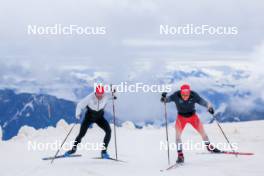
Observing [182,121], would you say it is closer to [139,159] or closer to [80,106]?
[139,159]

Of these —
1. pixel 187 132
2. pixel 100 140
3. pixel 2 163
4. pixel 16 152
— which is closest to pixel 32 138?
pixel 100 140

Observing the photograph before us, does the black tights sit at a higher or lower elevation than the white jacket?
lower

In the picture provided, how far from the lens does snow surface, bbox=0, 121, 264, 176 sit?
39.6ft

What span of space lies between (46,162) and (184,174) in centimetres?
447

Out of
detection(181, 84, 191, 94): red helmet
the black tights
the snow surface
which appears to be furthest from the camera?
the black tights

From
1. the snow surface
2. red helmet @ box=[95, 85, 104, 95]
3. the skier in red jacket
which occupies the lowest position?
the snow surface

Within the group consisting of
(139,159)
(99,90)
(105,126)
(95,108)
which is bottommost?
(139,159)

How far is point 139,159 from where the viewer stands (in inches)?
598

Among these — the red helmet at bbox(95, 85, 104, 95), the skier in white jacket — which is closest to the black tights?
the skier in white jacket

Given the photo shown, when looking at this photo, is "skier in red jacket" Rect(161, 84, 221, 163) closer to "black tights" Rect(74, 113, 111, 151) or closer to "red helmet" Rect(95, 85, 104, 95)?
"red helmet" Rect(95, 85, 104, 95)

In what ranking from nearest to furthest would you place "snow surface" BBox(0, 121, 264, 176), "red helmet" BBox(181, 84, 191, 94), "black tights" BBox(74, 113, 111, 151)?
"snow surface" BBox(0, 121, 264, 176) < "red helmet" BBox(181, 84, 191, 94) < "black tights" BBox(74, 113, 111, 151)

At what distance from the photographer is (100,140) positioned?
22.7 metres

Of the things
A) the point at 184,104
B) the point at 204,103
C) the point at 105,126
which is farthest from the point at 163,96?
the point at 105,126

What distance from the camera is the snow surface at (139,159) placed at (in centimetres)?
1208
